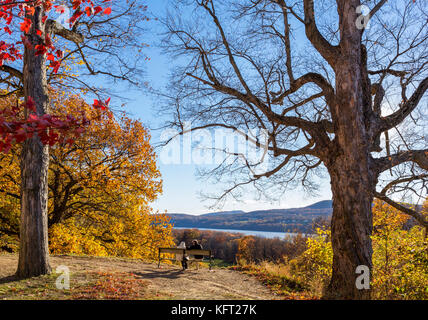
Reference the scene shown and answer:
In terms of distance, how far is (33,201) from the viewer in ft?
23.3

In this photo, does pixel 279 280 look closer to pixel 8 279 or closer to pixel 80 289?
pixel 80 289

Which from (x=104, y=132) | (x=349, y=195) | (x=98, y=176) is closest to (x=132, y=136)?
(x=104, y=132)

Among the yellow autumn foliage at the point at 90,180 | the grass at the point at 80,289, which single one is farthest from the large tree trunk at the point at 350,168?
the yellow autumn foliage at the point at 90,180

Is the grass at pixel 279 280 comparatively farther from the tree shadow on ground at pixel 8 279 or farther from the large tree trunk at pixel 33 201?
the tree shadow on ground at pixel 8 279

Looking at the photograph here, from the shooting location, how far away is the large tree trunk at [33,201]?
7027mm

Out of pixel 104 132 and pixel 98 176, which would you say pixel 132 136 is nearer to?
pixel 104 132

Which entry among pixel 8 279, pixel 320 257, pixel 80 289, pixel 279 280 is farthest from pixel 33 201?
pixel 320 257

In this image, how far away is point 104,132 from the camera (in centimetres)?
1360

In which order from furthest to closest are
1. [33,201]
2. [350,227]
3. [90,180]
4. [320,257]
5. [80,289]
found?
[90,180], [320,257], [33,201], [350,227], [80,289]

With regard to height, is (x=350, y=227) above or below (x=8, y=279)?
above

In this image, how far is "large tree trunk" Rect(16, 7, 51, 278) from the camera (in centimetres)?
703

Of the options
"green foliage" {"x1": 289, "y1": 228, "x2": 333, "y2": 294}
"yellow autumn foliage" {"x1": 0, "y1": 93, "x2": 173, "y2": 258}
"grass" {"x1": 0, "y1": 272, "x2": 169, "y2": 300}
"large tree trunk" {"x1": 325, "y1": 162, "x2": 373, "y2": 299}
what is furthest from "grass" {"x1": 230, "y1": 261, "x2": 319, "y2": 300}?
"yellow autumn foliage" {"x1": 0, "y1": 93, "x2": 173, "y2": 258}

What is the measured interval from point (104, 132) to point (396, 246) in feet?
38.2

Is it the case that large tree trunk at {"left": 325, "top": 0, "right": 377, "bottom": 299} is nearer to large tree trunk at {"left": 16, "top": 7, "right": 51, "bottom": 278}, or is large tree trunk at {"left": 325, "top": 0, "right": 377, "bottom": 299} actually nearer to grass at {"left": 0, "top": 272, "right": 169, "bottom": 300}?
grass at {"left": 0, "top": 272, "right": 169, "bottom": 300}
